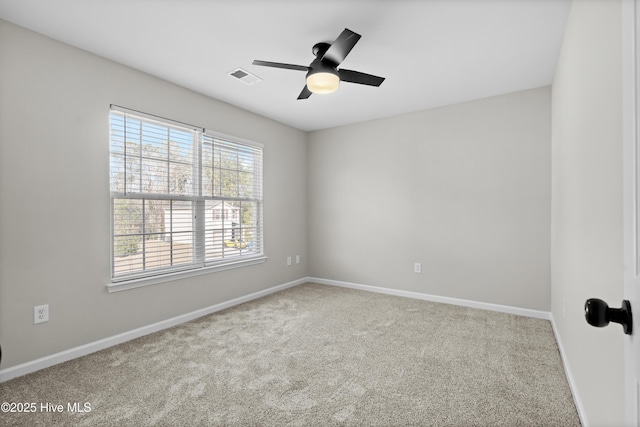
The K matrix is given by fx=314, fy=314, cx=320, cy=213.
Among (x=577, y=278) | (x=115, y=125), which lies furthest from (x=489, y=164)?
(x=115, y=125)

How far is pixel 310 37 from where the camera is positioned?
2.44m

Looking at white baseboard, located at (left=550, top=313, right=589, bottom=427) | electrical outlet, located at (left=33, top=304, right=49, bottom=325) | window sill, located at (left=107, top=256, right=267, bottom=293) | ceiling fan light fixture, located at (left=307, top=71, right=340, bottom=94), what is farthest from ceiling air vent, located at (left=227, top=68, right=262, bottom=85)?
white baseboard, located at (left=550, top=313, right=589, bottom=427)

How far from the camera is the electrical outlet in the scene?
2.34 meters

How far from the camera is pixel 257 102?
3.83 metres

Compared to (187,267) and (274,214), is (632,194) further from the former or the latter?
(274,214)

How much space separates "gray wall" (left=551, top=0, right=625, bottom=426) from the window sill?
3310mm

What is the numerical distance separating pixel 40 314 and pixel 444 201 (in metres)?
4.13

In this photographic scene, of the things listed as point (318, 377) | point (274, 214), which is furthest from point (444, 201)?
point (318, 377)

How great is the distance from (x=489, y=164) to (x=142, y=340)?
13.5ft

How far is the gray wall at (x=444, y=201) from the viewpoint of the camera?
347 centimetres

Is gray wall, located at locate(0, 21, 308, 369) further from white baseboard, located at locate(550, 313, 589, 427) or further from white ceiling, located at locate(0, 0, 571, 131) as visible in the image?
white baseboard, located at locate(550, 313, 589, 427)

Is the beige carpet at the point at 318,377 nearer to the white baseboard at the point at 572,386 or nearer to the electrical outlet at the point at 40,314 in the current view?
the white baseboard at the point at 572,386

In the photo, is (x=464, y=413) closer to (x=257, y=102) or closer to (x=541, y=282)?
(x=541, y=282)

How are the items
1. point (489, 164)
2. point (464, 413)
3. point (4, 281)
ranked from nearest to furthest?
point (464, 413)
point (4, 281)
point (489, 164)
